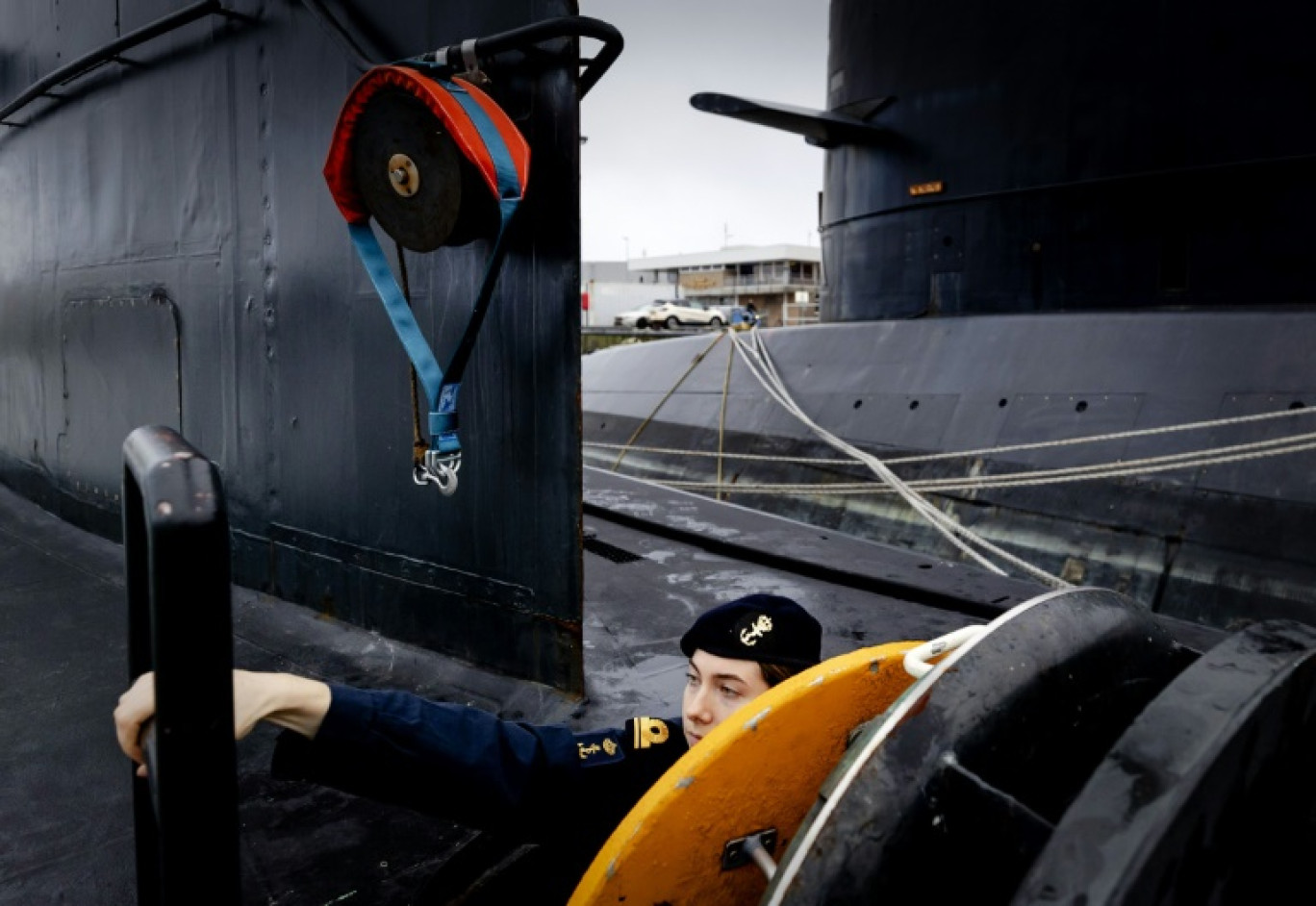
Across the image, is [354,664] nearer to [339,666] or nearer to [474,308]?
[339,666]

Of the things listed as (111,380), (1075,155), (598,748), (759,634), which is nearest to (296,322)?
(111,380)

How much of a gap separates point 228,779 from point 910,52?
397 inches

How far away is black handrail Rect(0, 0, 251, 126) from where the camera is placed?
3723mm

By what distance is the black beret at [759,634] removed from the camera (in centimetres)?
185

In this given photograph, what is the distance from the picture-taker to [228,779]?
0.93 m

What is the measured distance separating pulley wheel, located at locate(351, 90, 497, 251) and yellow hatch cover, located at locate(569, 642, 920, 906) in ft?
6.01

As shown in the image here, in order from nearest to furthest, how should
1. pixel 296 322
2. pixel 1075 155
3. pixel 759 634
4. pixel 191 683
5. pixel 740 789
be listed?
pixel 191 683 < pixel 740 789 < pixel 759 634 < pixel 296 322 < pixel 1075 155

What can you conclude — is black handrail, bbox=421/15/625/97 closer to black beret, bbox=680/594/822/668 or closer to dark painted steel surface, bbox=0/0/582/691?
dark painted steel surface, bbox=0/0/582/691

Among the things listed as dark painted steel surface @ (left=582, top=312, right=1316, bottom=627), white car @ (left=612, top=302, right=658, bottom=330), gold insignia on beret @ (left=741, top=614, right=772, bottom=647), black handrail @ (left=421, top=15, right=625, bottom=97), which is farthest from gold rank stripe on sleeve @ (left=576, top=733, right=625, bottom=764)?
white car @ (left=612, top=302, right=658, bottom=330)

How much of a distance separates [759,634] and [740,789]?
1.48 ft

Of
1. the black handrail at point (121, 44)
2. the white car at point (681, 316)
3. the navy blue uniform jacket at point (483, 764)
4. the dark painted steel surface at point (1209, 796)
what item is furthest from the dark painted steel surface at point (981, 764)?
the white car at point (681, 316)

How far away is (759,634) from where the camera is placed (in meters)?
1.85

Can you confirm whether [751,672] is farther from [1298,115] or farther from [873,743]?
[1298,115]

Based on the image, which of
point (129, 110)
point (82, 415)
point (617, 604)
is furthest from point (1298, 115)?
point (82, 415)
